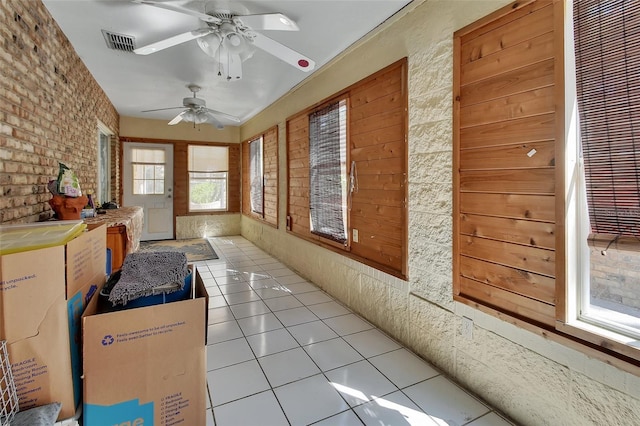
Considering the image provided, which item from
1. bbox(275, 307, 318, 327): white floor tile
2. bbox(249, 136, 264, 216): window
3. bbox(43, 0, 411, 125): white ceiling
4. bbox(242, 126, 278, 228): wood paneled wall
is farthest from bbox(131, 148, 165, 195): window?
bbox(275, 307, 318, 327): white floor tile

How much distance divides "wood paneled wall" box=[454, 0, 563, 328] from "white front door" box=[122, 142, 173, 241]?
6.34 metres

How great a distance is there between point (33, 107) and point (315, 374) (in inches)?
106

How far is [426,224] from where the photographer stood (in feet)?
7.33

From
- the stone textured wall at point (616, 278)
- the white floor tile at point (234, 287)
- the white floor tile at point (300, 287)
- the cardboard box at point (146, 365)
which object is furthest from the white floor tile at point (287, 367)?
the stone textured wall at point (616, 278)

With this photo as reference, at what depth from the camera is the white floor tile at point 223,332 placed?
8.46ft

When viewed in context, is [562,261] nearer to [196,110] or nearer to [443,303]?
[443,303]

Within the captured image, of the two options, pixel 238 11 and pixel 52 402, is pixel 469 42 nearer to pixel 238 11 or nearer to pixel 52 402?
pixel 238 11

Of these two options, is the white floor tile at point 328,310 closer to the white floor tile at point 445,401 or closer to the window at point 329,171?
the window at point 329,171

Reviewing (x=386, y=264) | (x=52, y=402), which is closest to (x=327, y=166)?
(x=386, y=264)

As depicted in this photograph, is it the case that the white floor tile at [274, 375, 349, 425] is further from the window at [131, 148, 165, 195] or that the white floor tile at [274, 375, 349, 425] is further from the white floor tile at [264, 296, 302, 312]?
the window at [131, 148, 165, 195]

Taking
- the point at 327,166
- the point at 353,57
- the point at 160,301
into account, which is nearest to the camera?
the point at 160,301

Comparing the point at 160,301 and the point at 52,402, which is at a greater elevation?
the point at 160,301

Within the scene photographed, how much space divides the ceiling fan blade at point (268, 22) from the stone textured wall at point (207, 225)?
219 inches

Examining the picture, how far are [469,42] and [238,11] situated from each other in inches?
63.2
